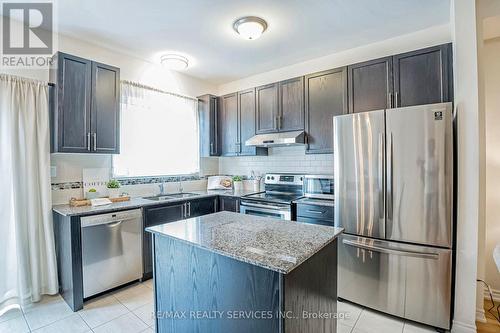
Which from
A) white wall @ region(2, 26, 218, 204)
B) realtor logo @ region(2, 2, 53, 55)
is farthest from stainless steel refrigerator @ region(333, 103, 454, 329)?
realtor logo @ region(2, 2, 53, 55)

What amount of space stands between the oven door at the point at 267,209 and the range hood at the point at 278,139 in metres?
0.82

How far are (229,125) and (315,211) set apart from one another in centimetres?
205

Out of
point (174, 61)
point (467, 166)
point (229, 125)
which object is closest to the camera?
point (467, 166)

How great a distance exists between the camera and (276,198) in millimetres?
3203

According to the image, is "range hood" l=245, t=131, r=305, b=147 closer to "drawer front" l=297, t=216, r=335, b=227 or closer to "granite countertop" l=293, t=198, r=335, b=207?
"granite countertop" l=293, t=198, r=335, b=207

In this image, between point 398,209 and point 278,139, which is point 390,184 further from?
point 278,139

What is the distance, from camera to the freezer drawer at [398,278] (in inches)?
79.2

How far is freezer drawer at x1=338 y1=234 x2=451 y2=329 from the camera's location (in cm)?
201

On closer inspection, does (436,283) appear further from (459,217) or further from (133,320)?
(133,320)

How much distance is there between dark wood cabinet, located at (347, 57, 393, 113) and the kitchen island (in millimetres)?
1729

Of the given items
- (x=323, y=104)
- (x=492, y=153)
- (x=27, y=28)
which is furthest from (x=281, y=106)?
(x=27, y=28)

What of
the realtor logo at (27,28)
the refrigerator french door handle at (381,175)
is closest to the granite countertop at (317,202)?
the refrigerator french door handle at (381,175)

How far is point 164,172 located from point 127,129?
80 centimetres

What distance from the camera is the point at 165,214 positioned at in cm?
305
